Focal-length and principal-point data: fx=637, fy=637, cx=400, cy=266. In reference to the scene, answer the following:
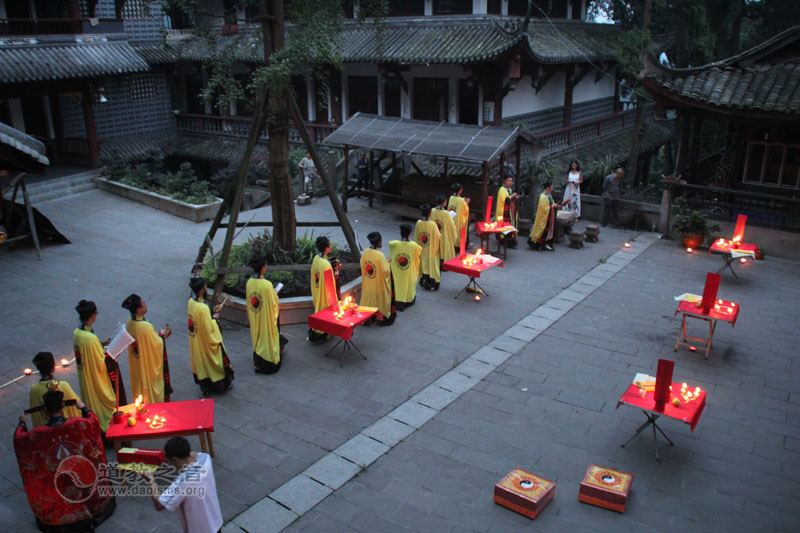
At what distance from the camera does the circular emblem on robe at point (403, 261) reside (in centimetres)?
1058

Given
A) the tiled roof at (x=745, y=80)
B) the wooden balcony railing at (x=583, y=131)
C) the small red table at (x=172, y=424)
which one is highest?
the tiled roof at (x=745, y=80)

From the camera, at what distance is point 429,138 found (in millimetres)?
14711

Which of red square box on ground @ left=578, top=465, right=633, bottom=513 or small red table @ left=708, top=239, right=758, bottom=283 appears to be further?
small red table @ left=708, top=239, right=758, bottom=283

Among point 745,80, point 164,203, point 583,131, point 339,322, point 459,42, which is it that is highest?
point 459,42

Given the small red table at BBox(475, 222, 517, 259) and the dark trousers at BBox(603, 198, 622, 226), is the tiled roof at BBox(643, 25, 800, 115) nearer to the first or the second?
the dark trousers at BBox(603, 198, 622, 226)

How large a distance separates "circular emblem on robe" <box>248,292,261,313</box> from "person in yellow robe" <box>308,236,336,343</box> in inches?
47.4

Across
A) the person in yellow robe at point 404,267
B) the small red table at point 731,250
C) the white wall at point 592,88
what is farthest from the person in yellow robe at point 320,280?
the white wall at point 592,88

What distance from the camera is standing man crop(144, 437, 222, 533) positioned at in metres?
4.63

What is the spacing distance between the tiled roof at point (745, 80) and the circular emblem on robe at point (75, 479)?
13.2 m

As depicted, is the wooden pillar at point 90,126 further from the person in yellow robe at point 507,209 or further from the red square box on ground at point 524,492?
the red square box on ground at point 524,492

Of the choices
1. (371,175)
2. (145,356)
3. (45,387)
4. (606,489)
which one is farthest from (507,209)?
(45,387)

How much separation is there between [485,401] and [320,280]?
3.02 metres

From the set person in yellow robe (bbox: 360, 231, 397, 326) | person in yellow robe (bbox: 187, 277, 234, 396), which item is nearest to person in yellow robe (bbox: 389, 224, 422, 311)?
person in yellow robe (bbox: 360, 231, 397, 326)

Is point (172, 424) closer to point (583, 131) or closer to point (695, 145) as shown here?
point (695, 145)
